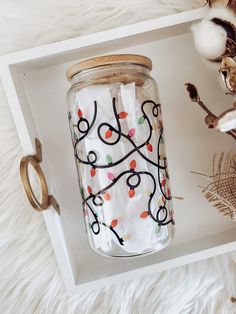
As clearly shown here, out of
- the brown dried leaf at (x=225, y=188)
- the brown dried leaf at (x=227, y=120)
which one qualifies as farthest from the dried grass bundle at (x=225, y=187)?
the brown dried leaf at (x=227, y=120)

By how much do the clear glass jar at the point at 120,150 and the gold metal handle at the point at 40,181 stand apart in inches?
1.7

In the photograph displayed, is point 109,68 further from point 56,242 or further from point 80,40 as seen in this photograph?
point 56,242

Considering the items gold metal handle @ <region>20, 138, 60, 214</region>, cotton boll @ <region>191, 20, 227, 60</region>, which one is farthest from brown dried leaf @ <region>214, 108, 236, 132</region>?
gold metal handle @ <region>20, 138, 60, 214</region>

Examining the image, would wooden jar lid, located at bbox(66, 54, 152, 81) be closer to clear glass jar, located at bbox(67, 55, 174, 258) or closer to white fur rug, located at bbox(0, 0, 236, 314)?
clear glass jar, located at bbox(67, 55, 174, 258)

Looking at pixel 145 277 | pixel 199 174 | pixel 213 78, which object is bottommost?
pixel 145 277

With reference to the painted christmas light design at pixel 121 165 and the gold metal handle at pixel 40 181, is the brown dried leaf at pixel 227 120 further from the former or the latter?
the gold metal handle at pixel 40 181

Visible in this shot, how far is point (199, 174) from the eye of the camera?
1.66ft

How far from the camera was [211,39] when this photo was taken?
386 mm

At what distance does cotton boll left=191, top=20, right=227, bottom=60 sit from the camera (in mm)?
383

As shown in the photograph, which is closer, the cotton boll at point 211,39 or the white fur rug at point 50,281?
the cotton boll at point 211,39

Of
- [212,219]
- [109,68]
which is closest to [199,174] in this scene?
[212,219]

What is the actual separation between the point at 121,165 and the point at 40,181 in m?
0.09

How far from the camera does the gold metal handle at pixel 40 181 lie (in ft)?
1.40

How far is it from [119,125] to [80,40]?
0.09 metres
